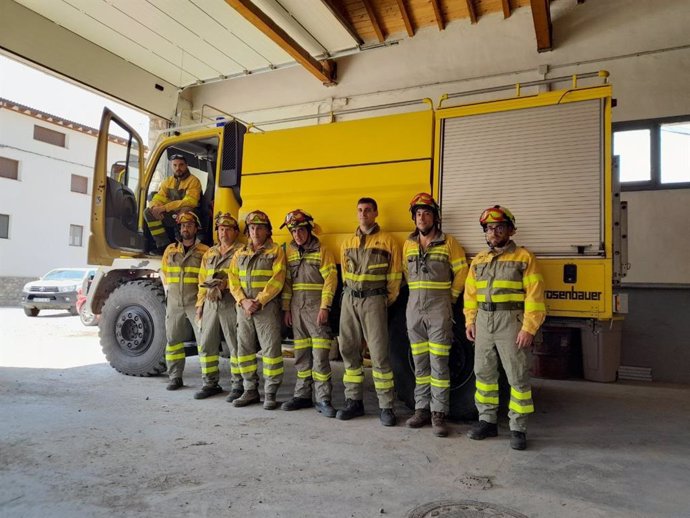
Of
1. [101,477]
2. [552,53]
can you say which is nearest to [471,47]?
[552,53]

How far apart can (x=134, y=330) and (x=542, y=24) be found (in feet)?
23.1

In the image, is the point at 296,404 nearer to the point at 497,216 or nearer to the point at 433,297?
the point at 433,297

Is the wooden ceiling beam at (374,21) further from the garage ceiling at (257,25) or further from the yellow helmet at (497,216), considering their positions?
the yellow helmet at (497,216)

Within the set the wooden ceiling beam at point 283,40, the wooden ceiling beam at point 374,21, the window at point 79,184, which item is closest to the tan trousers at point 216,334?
the wooden ceiling beam at point 283,40

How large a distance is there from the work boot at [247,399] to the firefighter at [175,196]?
2.23 meters

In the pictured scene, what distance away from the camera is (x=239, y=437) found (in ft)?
12.8

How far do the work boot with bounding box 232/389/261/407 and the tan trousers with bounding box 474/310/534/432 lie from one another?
2271 mm

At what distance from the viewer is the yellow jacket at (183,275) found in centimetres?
543

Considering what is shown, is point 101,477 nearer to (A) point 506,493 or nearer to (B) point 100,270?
(A) point 506,493

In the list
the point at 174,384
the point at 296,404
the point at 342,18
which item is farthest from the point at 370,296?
the point at 342,18

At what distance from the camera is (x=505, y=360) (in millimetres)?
3807

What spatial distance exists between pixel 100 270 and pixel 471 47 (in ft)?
22.2

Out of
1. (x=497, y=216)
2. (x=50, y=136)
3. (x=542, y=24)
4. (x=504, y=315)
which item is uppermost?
(x=50, y=136)

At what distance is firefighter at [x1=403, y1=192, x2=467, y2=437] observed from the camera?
4137mm
